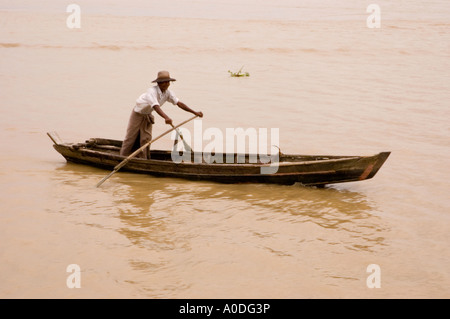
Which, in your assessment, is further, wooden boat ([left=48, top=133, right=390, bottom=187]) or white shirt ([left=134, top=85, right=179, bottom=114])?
white shirt ([left=134, top=85, right=179, bottom=114])

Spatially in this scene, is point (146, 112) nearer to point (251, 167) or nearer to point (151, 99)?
point (151, 99)

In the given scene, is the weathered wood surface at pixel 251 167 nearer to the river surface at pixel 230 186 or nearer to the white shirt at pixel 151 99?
the river surface at pixel 230 186

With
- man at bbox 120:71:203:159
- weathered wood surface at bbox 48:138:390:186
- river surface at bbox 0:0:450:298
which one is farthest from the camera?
man at bbox 120:71:203:159

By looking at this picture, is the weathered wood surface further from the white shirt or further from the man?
the white shirt

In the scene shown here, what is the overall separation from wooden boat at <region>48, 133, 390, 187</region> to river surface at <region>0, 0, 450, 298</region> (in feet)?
0.44

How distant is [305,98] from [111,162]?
5.81 m

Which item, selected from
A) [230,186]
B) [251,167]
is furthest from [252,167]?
[230,186]

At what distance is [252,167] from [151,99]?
1434 mm

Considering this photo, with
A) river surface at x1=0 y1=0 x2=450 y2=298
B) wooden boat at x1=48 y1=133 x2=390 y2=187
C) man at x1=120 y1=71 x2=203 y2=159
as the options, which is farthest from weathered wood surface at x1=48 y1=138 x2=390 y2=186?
man at x1=120 y1=71 x2=203 y2=159

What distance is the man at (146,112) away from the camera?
7.11 m

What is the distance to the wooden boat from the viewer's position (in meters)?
6.66

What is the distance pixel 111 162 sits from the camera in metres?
7.59

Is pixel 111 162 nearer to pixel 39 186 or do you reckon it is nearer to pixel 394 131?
pixel 39 186
